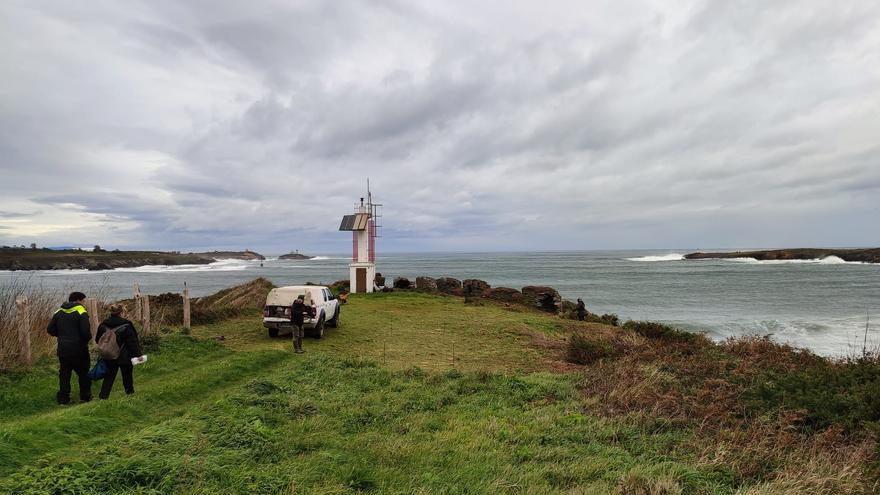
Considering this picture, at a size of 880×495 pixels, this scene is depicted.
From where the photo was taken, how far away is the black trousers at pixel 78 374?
8703 mm

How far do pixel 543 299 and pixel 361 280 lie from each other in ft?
41.6

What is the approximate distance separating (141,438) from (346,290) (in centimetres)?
2851

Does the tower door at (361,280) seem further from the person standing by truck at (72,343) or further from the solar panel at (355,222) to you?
Result: the person standing by truck at (72,343)

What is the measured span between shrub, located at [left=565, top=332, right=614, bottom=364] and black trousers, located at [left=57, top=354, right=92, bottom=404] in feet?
38.1

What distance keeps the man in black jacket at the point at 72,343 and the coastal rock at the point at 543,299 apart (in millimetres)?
24304

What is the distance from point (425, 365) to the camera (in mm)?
13414

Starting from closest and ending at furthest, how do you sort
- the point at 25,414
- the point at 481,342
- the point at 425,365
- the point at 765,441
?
the point at 765,441 < the point at 25,414 < the point at 425,365 < the point at 481,342

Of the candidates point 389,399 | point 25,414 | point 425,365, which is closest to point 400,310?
point 425,365

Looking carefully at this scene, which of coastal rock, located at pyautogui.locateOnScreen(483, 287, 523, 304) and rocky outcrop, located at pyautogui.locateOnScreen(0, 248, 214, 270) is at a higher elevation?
rocky outcrop, located at pyautogui.locateOnScreen(0, 248, 214, 270)

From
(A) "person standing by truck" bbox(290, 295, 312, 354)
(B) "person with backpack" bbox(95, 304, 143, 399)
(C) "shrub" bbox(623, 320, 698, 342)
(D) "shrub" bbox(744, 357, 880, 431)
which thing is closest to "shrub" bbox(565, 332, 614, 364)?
(C) "shrub" bbox(623, 320, 698, 342)

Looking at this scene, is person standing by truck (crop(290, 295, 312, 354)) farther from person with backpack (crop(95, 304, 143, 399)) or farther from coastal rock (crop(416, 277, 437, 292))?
coastal rock (crop(416, 277, 437, 292))

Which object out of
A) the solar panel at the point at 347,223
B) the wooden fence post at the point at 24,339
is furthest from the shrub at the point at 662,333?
the solar panel at the point at 347,223

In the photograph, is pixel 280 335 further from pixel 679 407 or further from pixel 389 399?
pixel 679 407

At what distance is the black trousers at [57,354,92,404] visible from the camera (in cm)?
870
